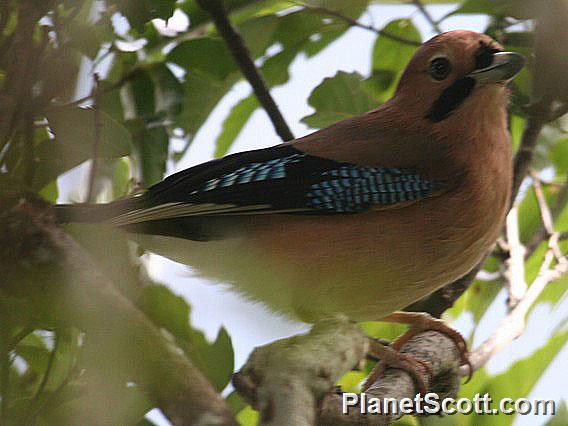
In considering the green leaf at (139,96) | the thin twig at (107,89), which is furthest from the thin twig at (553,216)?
the thin twig at (107,89)

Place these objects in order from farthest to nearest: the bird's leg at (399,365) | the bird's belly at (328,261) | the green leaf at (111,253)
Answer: the bird's belly at (328,261) < the bird's leg at (399,365) < the green leaf at (111,253)

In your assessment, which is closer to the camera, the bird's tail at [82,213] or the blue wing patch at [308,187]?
the bird's tail at [82,213]

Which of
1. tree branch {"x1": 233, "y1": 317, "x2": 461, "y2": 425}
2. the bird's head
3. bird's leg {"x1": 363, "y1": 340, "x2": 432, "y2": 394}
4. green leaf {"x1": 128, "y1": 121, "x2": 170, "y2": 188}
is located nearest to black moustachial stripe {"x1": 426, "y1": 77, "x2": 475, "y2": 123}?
the bird's head

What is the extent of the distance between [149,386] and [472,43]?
8.49 ft

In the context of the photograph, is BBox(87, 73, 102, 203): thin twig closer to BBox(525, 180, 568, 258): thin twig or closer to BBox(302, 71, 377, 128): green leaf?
BBox(302, 71, 377, 128): green leaf

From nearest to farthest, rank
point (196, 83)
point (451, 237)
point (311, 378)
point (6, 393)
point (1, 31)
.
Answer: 1. point (311, 378)
2. point (6, 393)
3. point (1, 31)
4. point (451, 237)
5. point (196, 83)

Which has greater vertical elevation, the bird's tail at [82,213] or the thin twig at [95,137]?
the thin twig at [95,137]

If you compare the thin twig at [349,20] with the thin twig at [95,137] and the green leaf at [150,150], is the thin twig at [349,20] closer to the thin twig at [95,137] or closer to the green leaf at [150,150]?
the green leaf at [150,150]

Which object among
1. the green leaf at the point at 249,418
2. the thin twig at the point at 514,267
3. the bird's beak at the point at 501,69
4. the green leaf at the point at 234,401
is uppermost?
the bird's beak at the point at 501,69

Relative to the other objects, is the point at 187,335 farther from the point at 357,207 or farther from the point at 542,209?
the point at 542,209

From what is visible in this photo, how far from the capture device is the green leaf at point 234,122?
4.41 meters

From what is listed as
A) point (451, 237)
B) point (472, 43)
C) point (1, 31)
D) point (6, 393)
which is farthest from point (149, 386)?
point (472, 43)

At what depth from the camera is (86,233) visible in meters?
2.83

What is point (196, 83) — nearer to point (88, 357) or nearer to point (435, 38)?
point (435, 38)
